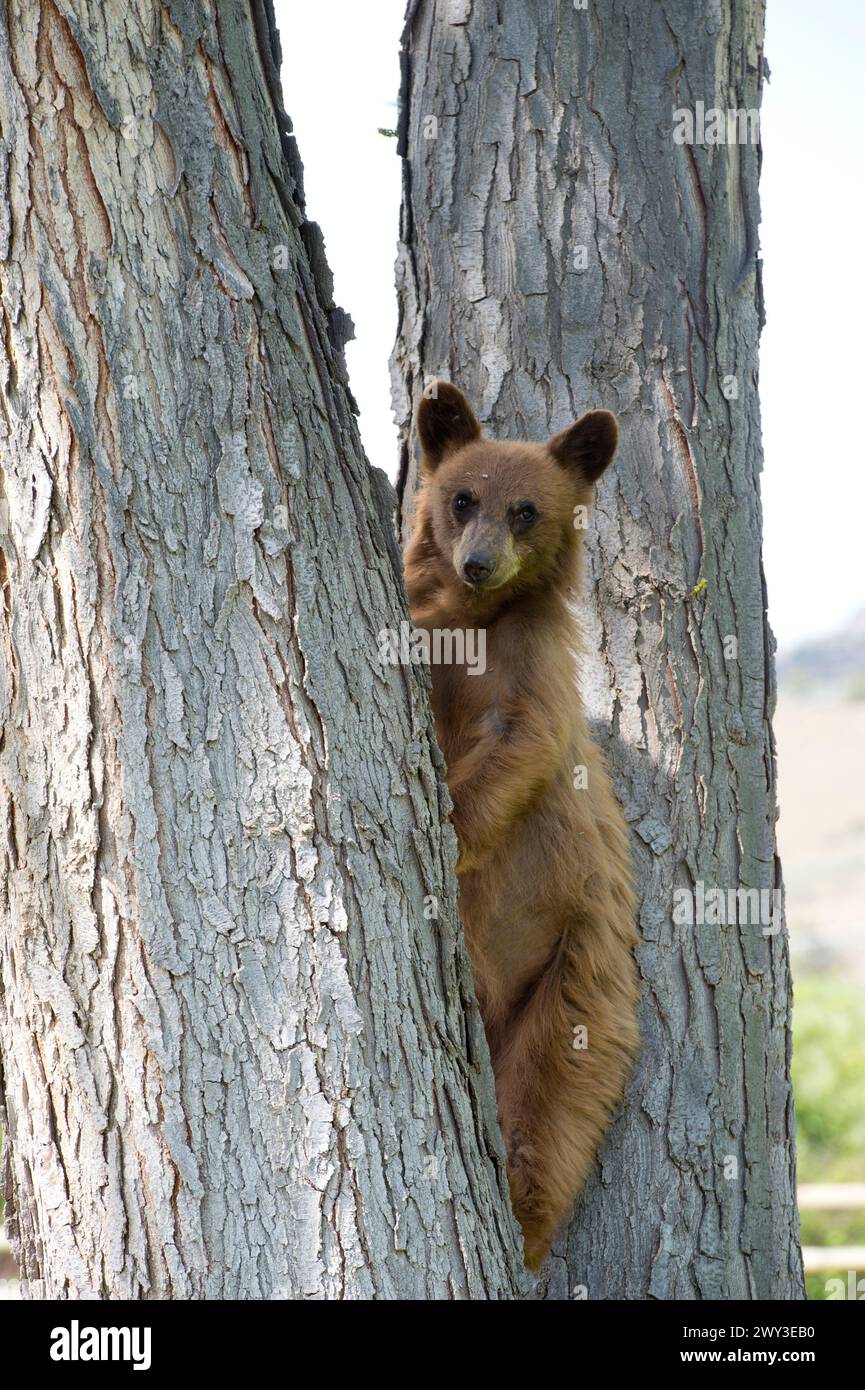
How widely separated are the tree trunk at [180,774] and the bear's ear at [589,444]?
73.6 inches

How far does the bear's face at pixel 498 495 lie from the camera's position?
16.3 feet

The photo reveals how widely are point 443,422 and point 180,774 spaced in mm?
2733

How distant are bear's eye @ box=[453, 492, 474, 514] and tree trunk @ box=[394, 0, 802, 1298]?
0.39 metres

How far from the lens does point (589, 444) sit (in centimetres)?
482

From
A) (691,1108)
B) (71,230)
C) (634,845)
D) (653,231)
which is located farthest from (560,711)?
(71,230)

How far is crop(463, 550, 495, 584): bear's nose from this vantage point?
16.2 ft

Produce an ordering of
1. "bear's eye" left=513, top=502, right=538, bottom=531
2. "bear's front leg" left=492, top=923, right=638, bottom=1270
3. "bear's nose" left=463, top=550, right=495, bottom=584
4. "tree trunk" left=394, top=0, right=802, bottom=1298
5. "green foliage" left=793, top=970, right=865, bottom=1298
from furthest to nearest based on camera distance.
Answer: "green foliage" left=793, top=970, right=865, bottom=1298 → "bear's eye" left=513, top=502, right=538, bottom=531 → "bear's nose" left=463, top=550, right=495, bottom=584 → "tree trunk" left=394, top=0, right=802, bottom=1298 → "bear's front leg" left=492, top=923, right=638, bottom=1270

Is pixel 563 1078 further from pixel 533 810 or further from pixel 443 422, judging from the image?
pixel 443 422

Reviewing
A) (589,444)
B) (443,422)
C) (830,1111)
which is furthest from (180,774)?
(830,1111)

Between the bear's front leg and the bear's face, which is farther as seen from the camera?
the bear's face

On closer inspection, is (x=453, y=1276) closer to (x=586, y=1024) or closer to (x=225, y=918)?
(x=225, y=918)

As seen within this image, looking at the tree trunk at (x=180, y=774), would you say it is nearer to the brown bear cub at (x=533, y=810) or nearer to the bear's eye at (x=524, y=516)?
the brown bear cub at (x=533, y=810)

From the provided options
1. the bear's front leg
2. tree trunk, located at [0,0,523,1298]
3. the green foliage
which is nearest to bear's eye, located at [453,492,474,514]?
the bear's front leg

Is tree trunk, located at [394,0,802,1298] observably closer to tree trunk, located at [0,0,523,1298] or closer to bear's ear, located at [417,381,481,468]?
bear's ear, located at [417,381,481,468]
